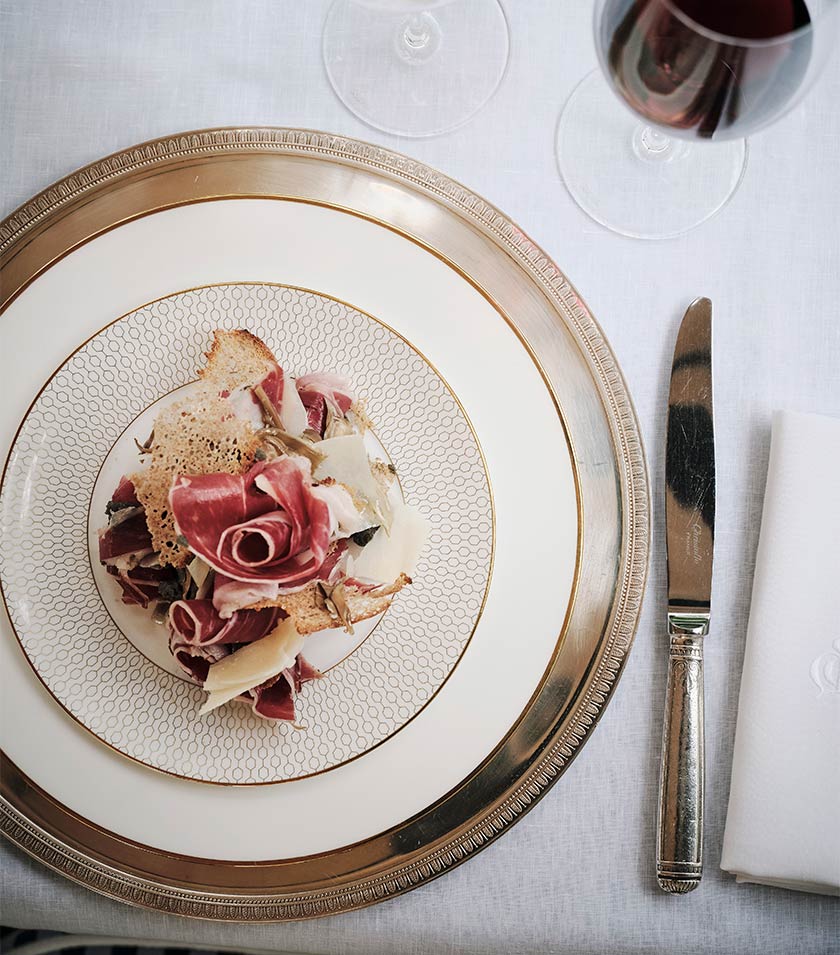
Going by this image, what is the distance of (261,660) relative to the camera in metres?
0.56

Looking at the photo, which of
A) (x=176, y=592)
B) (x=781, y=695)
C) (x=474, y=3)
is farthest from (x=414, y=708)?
(x=474, y=3)

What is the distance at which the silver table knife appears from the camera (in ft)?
2.16

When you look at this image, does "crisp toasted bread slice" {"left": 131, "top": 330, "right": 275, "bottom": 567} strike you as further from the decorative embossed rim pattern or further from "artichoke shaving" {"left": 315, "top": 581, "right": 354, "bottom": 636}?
the decorative embossed rim pattern

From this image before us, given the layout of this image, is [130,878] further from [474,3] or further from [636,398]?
[474,3]

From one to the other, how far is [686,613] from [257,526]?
40cm

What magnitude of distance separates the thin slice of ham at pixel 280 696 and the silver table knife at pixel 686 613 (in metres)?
0.32

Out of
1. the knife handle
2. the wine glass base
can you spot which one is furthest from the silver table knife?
the wine glass base

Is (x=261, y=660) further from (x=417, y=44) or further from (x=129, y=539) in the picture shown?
(x=417, y=44)

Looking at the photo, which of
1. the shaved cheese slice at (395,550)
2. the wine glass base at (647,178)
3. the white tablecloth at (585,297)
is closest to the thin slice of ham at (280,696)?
the shaved cheese slice at (395,550)

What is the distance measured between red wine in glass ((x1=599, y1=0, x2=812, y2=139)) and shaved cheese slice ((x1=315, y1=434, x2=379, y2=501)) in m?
0.32

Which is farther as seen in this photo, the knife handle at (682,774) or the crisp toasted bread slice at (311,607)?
the knife handle at (682,774)

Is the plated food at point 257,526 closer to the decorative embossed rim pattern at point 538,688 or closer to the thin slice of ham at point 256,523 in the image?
the thin slice of ham at point 256,523

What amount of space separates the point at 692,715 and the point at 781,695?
0.08 m

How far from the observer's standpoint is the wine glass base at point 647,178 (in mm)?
705
